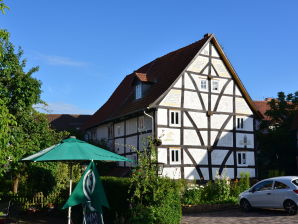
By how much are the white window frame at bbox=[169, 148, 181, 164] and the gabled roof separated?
3.02 m

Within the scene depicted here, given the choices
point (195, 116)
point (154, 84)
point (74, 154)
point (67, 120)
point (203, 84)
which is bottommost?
point (74, 154)

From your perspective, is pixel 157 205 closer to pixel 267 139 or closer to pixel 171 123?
pixel 171 123

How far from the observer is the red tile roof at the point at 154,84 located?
24.1m

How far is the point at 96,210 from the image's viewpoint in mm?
8781

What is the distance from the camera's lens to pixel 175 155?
22969mm

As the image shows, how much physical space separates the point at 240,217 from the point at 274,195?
1.68m

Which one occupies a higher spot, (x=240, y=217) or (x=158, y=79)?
(x=158, y=79)

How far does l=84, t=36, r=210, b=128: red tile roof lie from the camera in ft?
78.9

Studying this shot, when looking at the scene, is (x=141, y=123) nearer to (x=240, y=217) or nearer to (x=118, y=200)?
(x=240, y=217)

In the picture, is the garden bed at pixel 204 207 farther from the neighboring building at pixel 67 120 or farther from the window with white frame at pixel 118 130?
the neighboring building at pixel 67 120

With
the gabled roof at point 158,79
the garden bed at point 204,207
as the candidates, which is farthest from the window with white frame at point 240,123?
the garden bed at point 204,207

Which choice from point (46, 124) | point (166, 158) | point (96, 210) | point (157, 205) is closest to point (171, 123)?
point (166, 158)

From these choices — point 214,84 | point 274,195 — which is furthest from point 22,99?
point 214,84

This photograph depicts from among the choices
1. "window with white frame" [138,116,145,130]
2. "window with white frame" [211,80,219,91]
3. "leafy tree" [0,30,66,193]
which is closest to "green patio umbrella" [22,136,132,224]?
"leafy tree" [0,30,66,193]
